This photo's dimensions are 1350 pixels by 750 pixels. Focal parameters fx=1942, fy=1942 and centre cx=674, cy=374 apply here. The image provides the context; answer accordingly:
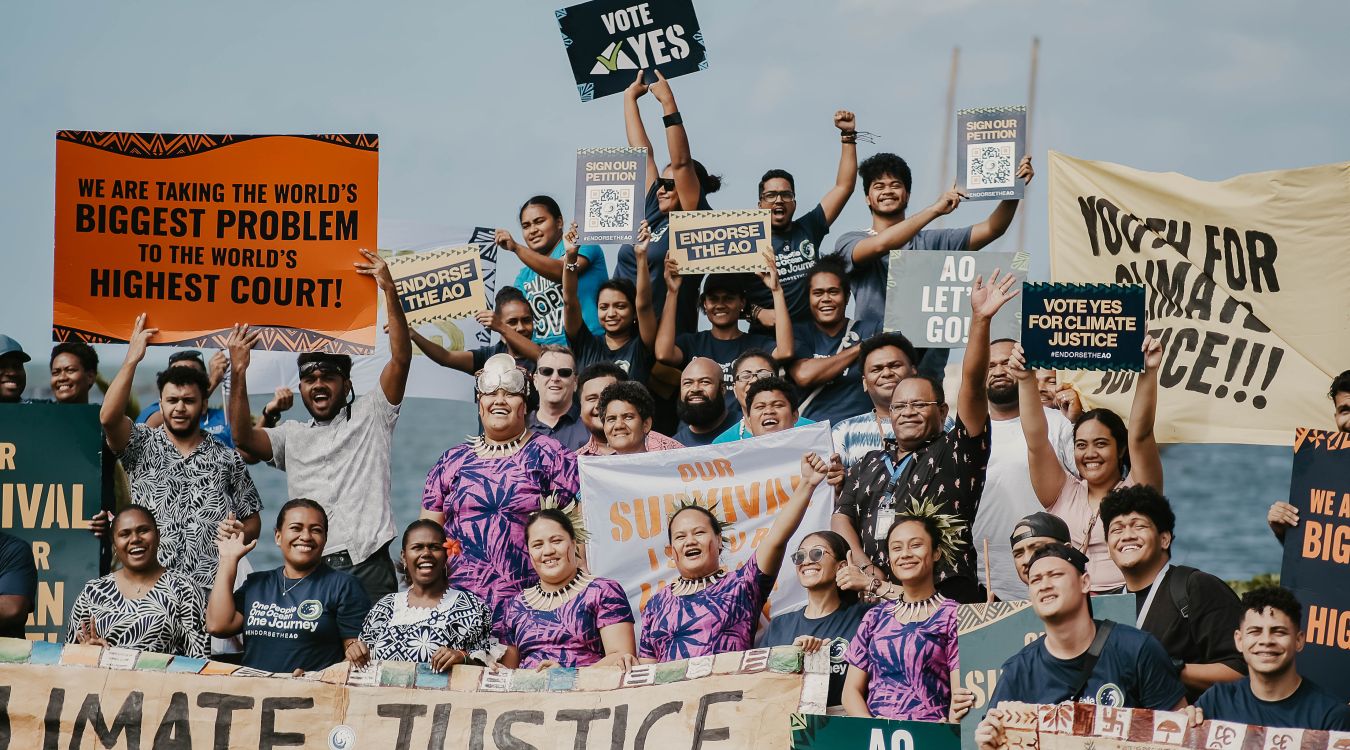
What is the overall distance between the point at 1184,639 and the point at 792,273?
4436mm

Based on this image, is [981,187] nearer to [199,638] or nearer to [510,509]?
[510,509]

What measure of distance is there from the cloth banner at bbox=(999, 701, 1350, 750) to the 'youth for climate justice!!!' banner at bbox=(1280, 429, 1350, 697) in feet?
4.96

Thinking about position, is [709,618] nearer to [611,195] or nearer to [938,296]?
[938,296]

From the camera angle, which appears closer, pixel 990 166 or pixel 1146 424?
pixel 1146 424

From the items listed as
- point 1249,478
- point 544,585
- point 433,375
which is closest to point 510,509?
point 544,585

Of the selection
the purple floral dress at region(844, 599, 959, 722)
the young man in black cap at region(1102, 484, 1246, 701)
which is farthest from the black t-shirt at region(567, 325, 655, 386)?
Result: the young man in black cap at region(1102, 484, 1246, 701)

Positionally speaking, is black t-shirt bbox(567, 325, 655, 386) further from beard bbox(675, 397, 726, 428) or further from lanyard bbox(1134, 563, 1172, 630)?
lanyard bbox(1134, 563, 1172, 630)

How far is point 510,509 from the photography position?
9.71 metres

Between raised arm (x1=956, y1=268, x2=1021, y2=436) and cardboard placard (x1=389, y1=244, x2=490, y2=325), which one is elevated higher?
cardboard placard (x1=389, y1=244, x2=490, y2=325)

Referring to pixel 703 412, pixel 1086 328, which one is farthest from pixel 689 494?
pixel 1086 328

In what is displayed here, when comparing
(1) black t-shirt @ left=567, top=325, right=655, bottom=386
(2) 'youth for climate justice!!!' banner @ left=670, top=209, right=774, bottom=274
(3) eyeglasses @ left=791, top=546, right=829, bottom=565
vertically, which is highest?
(2) 'youth for climate justice!!!' banner @ left=670, top=209, right=774, bottom=274

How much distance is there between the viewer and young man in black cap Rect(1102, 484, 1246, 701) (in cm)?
783

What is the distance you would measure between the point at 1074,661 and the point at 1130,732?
404 mm

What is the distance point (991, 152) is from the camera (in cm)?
1102
